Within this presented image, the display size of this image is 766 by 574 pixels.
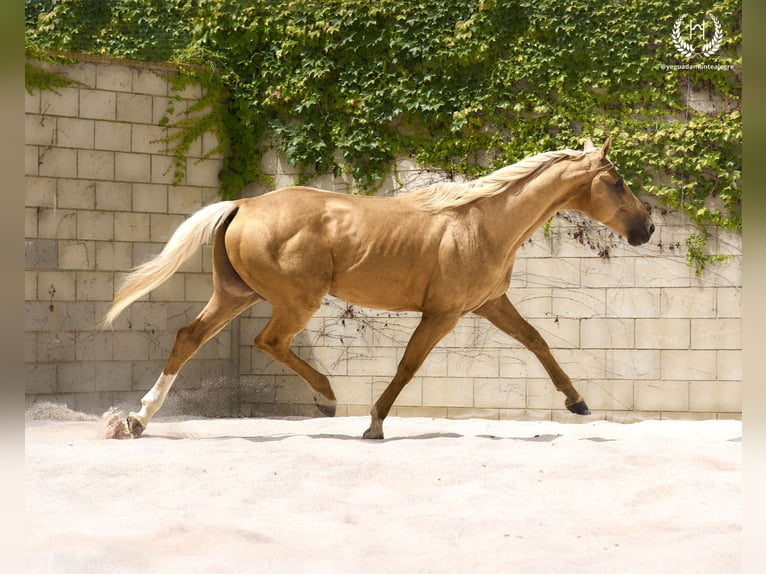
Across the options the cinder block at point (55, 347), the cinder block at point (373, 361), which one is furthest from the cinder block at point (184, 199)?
the cinder block at point (373, 361)

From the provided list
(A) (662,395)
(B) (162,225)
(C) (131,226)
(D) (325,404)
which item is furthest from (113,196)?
(A) (662,395)

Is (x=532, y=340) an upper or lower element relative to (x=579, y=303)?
lower

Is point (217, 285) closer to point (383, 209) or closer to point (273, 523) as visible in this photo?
point (383, 209)

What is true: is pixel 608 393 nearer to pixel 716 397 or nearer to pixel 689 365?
pixel 689 365

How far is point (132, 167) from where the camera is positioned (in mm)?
6316

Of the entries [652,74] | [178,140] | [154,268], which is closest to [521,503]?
[154,268]

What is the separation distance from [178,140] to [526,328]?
10.4 ft

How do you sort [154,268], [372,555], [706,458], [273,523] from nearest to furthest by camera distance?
[372,555]
[273,523]
[706,458]
[154,268]

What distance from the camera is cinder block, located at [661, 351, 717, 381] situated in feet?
19.0

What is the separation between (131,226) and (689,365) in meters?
3.96

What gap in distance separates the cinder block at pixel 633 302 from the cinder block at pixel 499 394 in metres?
0.80

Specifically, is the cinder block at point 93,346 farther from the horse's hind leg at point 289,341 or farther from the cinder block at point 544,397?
the cinder block at point 544,397

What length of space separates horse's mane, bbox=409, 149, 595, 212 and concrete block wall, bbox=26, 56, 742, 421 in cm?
160

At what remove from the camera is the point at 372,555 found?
2.17 metres
